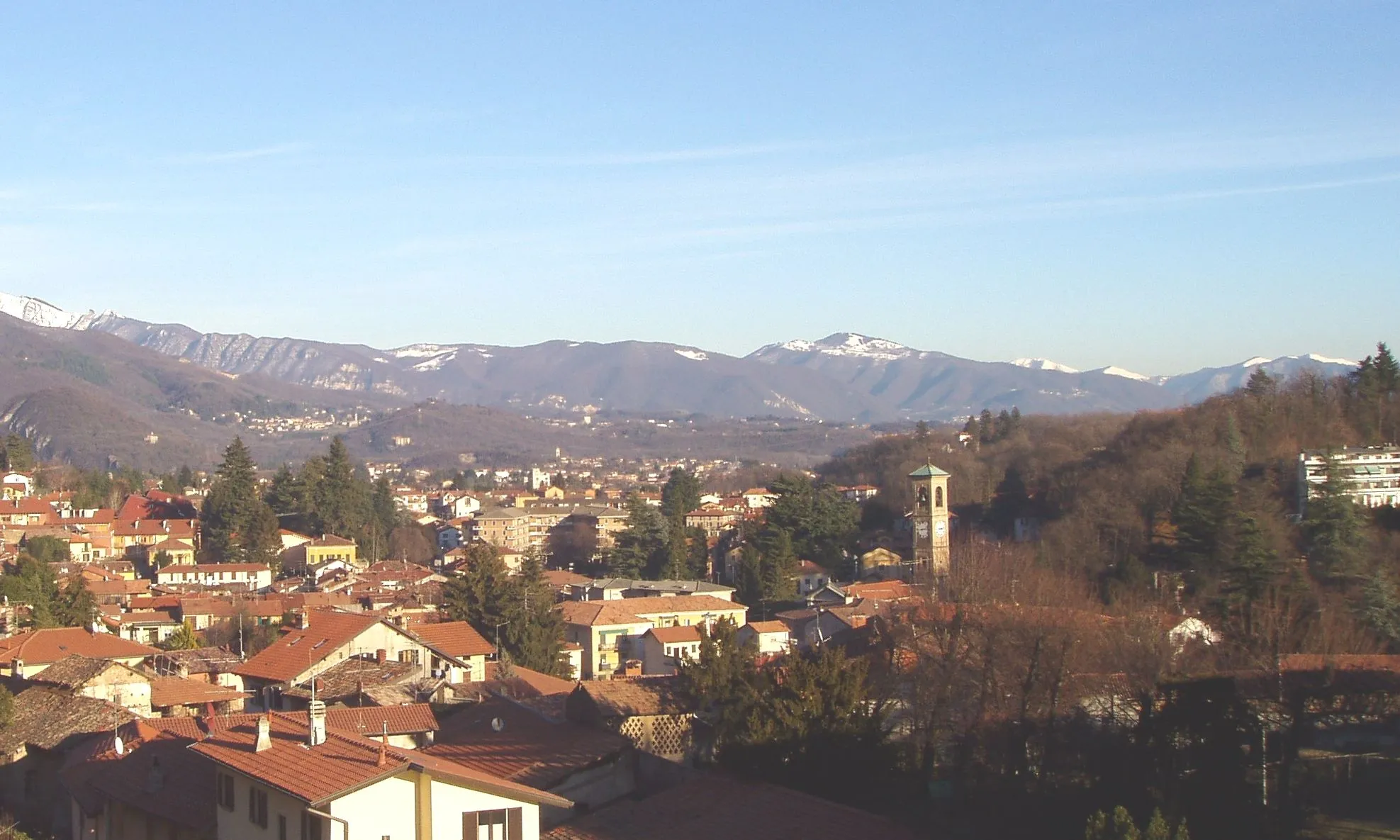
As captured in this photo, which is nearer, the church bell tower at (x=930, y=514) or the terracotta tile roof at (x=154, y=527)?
the church bell tower at (x=930, y=514)

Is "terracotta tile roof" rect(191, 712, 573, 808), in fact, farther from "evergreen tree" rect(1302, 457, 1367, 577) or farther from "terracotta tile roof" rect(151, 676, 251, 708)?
"evergreen tree" rect(1302, 457, 1367, 577)

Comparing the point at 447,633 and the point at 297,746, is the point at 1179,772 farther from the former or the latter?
the point at 447,633

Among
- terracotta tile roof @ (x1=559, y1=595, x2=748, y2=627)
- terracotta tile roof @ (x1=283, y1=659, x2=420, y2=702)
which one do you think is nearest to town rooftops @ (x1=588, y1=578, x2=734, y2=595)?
terracotta tile roof @ (x1=559, y1=595, x2=748, y2=627)

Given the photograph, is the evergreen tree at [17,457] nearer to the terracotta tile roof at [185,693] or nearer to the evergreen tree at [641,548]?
the evergreen tree at [641,548]

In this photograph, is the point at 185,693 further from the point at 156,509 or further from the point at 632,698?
the point at 156,509

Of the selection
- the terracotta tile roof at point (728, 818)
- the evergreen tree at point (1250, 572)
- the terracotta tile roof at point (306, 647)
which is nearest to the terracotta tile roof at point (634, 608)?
the terracotta tile roof at point (306, 647)

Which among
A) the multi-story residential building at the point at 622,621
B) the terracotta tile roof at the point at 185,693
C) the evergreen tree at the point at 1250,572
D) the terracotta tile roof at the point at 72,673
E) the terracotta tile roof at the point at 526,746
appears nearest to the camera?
the terracotta tile roof at the point at 526,746

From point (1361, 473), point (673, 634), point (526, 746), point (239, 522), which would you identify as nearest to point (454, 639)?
point (673, 634)

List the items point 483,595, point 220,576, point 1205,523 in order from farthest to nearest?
point 220,576
point 483,595
point 1205,523
